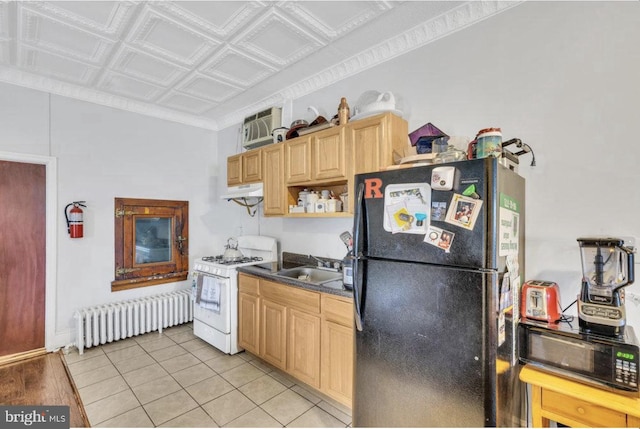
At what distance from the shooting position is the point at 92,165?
3480 mm

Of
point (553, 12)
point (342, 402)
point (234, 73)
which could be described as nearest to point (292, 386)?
point (342, 402)

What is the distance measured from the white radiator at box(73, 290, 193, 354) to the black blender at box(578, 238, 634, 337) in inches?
156

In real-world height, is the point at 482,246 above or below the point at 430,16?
below

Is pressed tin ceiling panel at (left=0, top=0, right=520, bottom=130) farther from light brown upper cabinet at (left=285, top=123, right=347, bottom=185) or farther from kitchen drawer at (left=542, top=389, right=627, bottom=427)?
kitchen drawer at (left=542, top=389, right=627, bottom=427)

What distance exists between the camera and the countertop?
2.27 m

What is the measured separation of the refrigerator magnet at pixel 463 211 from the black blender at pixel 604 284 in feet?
2.02

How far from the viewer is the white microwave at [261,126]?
351cm

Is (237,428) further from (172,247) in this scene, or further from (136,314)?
(172,247)

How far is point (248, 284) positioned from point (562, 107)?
2.83 meters

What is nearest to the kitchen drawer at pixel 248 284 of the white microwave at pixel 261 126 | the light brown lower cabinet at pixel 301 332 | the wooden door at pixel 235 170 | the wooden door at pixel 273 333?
the light brown lower cabinet at pixel 301 332

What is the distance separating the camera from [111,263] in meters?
3.62

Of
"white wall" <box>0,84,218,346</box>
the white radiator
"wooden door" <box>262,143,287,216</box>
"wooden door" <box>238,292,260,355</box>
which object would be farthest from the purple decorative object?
the white radiator

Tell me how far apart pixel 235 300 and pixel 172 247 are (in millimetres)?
1478

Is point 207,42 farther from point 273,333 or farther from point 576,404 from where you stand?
point 576,404
